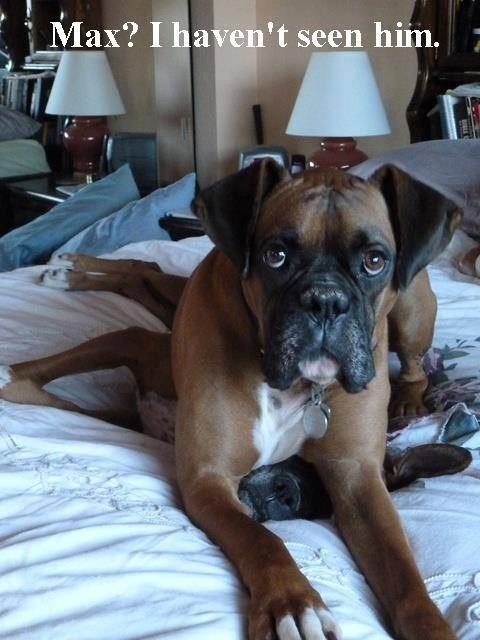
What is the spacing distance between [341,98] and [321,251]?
1.99 m

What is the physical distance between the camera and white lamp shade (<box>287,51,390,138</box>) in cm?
311

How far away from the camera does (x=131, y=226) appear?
119 inches

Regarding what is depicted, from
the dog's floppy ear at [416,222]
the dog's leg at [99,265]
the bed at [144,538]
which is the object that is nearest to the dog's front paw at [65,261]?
the dog's leg at [99,265]

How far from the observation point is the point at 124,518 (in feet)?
3.58

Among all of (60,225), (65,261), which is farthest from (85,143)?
(65,261)

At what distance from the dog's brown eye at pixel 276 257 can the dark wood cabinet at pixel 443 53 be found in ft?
6.27

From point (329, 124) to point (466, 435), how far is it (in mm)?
1904

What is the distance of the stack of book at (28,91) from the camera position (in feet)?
14.4

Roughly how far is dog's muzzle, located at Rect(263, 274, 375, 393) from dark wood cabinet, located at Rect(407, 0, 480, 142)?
1938 millimetres

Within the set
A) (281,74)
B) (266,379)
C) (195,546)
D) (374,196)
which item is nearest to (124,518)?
(195,546)

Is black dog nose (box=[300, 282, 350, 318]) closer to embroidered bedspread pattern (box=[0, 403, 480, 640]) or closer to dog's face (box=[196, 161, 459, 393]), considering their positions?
dog's face (box=[196, 161, 459, 393])

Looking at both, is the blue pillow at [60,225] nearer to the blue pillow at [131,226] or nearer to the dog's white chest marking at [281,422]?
the blue pillow at [131,226]

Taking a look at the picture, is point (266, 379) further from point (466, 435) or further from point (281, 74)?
point (281, 74)

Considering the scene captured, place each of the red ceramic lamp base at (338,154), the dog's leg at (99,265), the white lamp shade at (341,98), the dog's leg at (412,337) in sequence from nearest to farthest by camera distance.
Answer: the dog's leg at (412,337), the dog's leg at (99,265), the white lamp shade at (341,98), the red ceramic lamp base at (338,154)
